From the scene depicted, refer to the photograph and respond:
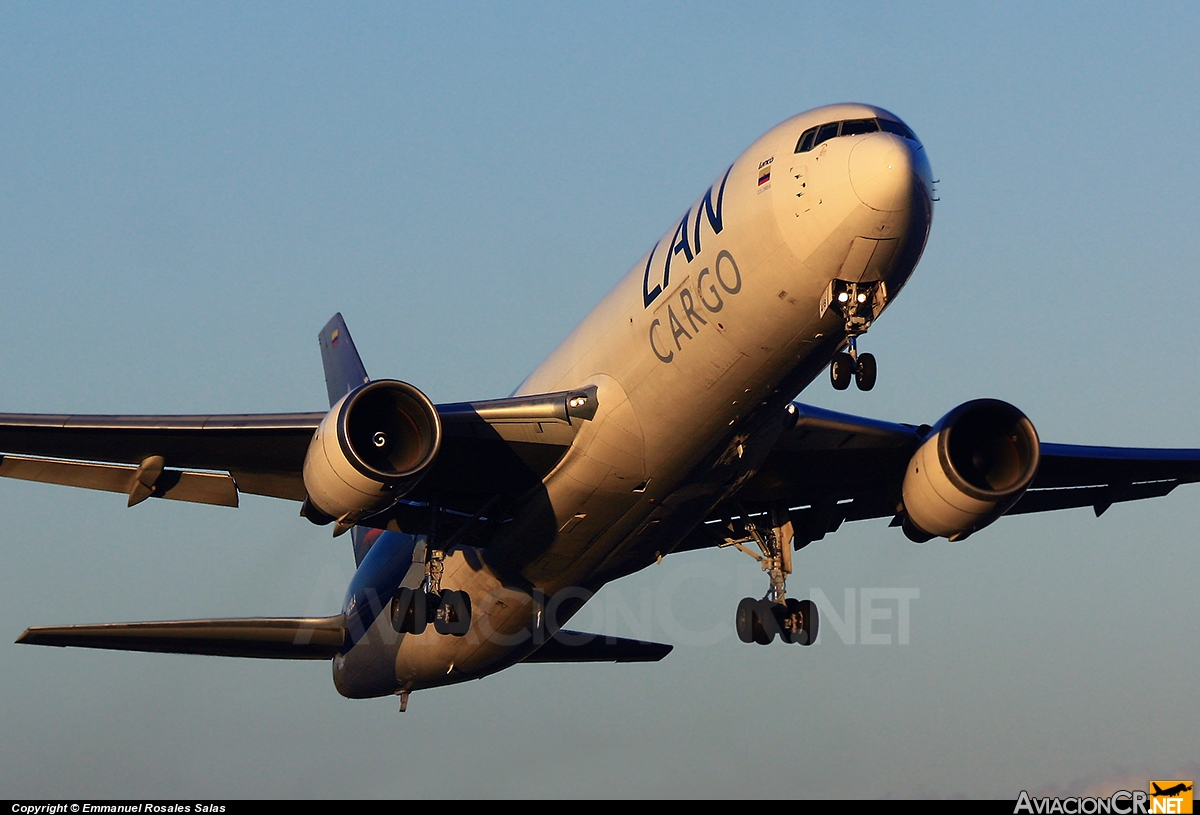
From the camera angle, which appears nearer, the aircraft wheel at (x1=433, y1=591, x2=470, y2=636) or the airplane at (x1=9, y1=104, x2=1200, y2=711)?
the airplane at (x1=9, y1=104, x2=1200, y2=711)

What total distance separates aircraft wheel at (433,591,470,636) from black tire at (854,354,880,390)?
871cm

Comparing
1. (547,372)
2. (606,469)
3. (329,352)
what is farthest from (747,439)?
(329,352)

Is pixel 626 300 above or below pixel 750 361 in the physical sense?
above

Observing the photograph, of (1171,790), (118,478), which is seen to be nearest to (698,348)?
(1171,790)

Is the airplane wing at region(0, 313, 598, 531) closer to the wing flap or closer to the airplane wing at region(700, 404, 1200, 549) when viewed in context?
the wing flap

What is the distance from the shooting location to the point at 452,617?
82.9 ft

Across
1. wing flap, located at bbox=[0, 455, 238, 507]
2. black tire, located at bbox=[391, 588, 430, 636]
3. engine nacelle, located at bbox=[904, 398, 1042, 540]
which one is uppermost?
engine nacelle, located at bbox=[904, 398, 1042, 540]

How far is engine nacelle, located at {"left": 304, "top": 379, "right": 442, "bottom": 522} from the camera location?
21281mm

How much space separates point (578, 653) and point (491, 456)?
9.83 metres

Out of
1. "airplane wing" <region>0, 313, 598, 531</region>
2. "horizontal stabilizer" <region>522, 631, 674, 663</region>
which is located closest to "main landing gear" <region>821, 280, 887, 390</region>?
"airplane wing" <region>0, 313, 598, 531</region>

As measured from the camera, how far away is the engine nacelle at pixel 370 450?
69.8ft

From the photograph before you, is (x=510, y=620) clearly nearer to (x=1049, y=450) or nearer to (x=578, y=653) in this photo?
(x=578, y=653)

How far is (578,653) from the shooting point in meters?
32.3

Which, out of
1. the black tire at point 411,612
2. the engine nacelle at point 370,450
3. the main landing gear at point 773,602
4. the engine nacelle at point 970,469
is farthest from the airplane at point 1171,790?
the black tire at point 411,612
